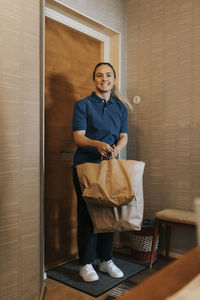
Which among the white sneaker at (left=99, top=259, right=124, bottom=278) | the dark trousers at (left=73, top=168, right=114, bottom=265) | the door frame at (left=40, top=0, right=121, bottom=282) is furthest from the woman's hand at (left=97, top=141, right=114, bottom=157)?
the white sneaker at (left=99, top=259, right=124, bottom=278)

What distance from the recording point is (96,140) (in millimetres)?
2090

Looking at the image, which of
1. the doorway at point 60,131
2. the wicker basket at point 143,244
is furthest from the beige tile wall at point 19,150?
the wicker basket at point 143,244

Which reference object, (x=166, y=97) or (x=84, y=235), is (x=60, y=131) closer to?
(x=84, y=235)

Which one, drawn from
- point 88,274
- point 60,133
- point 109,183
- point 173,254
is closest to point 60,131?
point 60,133

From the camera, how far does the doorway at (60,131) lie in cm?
227

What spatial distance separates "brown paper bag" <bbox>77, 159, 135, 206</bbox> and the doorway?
1.84 ft

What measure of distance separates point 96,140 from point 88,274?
0.96 m

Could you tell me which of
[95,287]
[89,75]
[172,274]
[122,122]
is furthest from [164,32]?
[172,274]

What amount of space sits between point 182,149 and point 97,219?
108 cm

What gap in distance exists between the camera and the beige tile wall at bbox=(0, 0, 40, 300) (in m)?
1.47

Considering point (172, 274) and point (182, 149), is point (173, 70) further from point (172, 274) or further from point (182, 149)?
point (172, 274)

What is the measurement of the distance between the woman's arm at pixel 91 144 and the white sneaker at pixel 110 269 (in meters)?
0.86

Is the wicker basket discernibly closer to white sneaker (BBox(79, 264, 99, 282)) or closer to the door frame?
white sneaker (BBox(79, 264, 99, 282))

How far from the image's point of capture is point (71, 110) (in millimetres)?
2469
